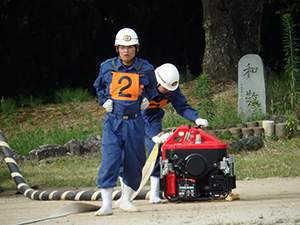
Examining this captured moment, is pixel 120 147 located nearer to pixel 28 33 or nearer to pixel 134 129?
pixel 134 129

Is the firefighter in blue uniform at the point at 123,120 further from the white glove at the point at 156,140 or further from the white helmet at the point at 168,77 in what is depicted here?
the white helmet at the point at 168,77

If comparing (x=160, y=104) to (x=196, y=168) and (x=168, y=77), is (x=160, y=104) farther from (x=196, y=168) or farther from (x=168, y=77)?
(x=196, y=168)

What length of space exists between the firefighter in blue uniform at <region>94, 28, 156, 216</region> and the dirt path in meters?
0.32

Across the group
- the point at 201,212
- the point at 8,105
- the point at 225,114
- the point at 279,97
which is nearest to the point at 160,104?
the point at 201,212

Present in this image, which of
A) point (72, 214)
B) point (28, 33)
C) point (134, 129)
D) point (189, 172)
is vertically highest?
point (28, 33)

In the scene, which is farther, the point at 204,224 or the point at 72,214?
the point at 72,214

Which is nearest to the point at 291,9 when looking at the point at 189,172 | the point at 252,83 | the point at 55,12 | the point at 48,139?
the point at 252,83

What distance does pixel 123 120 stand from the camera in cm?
573

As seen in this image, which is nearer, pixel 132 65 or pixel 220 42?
pixel 132 65

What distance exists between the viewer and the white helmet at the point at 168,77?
6.54m

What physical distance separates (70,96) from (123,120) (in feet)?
30.9

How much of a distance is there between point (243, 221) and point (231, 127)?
653 cm

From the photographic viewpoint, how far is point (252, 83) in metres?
11.7

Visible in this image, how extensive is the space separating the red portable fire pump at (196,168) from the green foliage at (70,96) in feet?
29.9
